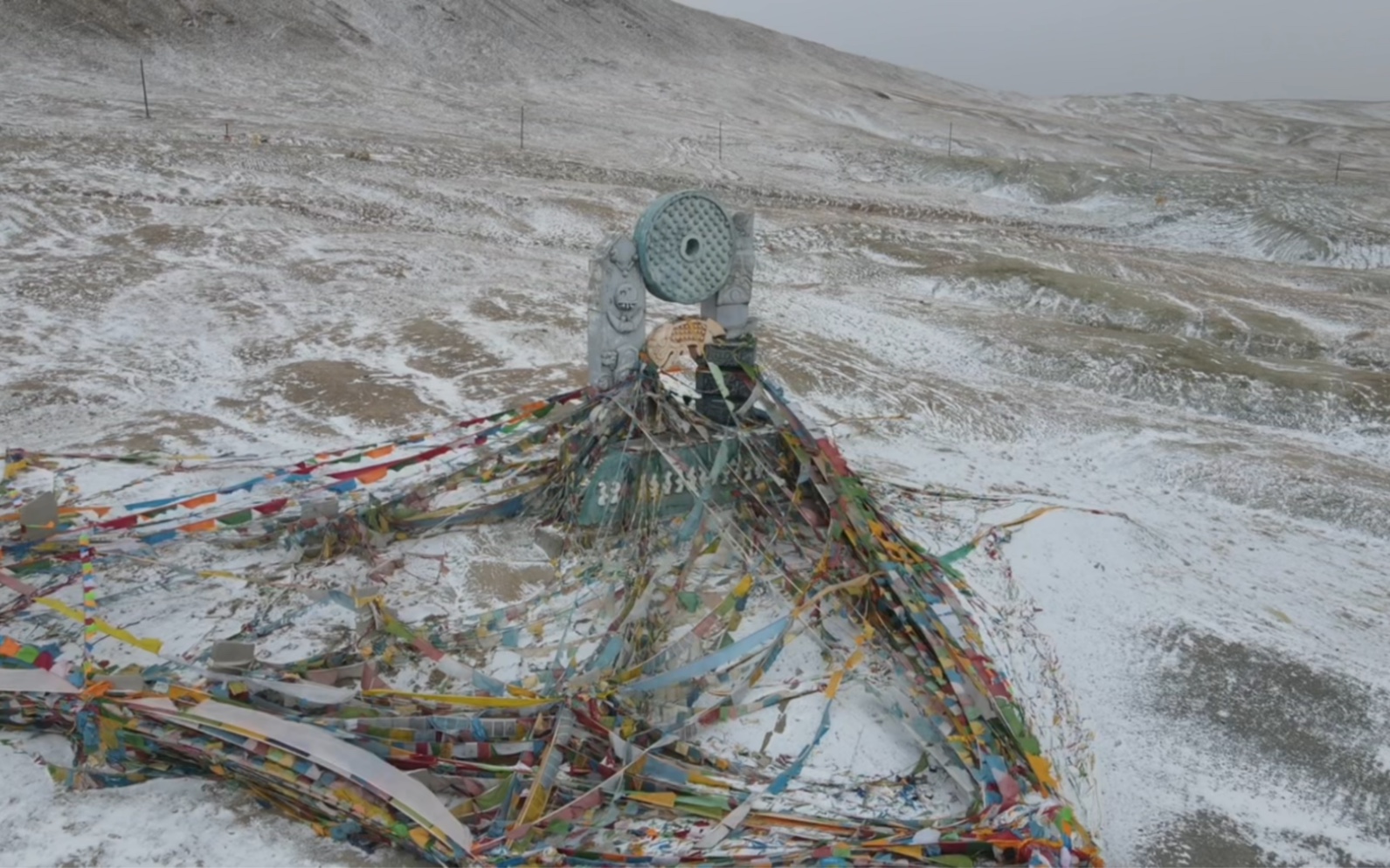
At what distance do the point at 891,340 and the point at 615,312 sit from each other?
6.65 meters

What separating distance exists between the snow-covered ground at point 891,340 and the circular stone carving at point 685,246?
246 centimetres

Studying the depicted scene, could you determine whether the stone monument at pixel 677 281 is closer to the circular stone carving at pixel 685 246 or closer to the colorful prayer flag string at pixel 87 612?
the circular stone carving at pixel 685 246

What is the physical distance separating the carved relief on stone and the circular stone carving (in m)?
0.12

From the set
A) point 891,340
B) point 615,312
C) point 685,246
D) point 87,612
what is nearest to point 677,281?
point 685,246

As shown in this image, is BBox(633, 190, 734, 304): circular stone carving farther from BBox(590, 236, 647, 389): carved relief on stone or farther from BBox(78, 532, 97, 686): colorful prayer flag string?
BBox(78, 532, 97, 686): colorful prayer flag string

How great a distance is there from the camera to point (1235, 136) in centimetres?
4953

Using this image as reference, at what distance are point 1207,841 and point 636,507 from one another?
375 cm

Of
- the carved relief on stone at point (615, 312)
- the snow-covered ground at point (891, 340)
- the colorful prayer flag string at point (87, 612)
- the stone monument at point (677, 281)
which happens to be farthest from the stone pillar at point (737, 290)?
the colorful prayer flag string at point (87, 612)

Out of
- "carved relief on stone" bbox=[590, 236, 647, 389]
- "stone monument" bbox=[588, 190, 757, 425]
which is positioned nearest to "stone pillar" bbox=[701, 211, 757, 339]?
"stone monument" bbox=[588, 190, 757, 425]

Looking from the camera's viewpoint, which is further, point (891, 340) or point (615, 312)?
point (891, 340)

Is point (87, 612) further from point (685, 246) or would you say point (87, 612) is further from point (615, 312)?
point (685, 246)

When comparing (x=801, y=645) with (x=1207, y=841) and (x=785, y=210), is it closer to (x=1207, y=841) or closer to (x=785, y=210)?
(x=1207, y=841)

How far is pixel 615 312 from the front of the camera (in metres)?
7.10

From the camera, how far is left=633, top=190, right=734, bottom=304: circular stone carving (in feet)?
23.1
